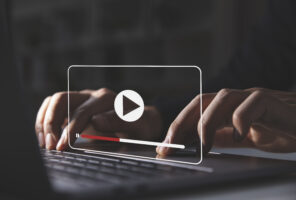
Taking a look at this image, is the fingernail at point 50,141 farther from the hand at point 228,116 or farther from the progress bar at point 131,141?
the hand at point 228,116

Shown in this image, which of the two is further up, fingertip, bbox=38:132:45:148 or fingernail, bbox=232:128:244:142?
fingernail, bbox=232:128:244:142

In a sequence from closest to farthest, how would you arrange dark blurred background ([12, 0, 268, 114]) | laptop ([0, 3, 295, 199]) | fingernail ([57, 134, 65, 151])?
laptop ([0, 3, 295, 199]), fingernail ([57, 134, 65, 151]), dark blurred background ([12, 0, 268, 114])

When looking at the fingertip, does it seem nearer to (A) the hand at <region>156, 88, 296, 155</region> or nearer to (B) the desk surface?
(A) the hand at <region>156, 88, 296, 155</region>

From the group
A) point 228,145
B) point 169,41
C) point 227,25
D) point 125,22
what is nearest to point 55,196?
point 228,145

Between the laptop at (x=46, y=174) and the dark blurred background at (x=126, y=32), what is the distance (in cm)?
127

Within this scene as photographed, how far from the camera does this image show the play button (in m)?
0.59

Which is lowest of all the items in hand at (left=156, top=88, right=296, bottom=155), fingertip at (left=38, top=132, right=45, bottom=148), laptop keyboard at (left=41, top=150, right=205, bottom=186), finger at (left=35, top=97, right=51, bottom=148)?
fingertip at (left=38, top=132, right=45, bottom=148)

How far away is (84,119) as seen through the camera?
0.68 meters

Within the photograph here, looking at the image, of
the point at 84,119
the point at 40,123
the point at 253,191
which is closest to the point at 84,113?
the point at 84,119

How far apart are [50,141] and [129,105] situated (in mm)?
165

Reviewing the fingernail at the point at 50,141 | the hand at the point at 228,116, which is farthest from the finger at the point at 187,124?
the fingernail at the point at 50,141

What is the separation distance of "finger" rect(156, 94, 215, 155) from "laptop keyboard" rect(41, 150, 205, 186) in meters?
0.07

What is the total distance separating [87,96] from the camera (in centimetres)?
72
